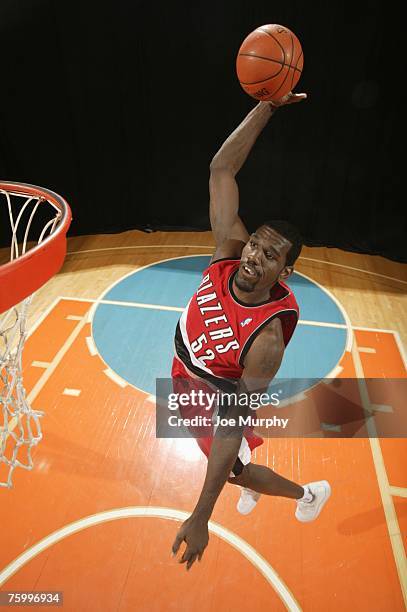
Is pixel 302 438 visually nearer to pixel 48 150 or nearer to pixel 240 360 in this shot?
pixel 240 360

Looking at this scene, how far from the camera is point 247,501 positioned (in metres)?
2.83

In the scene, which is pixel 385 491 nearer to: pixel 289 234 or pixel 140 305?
pixel 289 234

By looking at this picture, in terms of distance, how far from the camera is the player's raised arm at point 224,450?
189 centimetres

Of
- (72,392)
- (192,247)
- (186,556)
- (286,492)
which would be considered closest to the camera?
(186,556)

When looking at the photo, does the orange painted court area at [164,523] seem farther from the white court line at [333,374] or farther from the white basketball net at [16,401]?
the white court line at [333,374]

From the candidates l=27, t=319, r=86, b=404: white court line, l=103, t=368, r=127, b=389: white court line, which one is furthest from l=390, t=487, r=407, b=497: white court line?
l=27, t=319, r=86, b=404: white court line

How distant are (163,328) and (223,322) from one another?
87.7 inches

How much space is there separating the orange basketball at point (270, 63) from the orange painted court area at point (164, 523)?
241cm

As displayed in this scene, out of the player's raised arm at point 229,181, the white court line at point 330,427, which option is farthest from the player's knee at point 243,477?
the player's raised arm at point 229,181

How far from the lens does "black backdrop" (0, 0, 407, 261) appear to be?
17.7 feet

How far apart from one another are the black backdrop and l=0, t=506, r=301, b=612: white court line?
15.1 ft

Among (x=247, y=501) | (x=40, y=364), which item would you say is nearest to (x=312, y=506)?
(x=247, y=501)

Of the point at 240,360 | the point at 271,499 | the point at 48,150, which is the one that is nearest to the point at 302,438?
the point at 271,499

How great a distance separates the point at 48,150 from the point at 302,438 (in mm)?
4865
